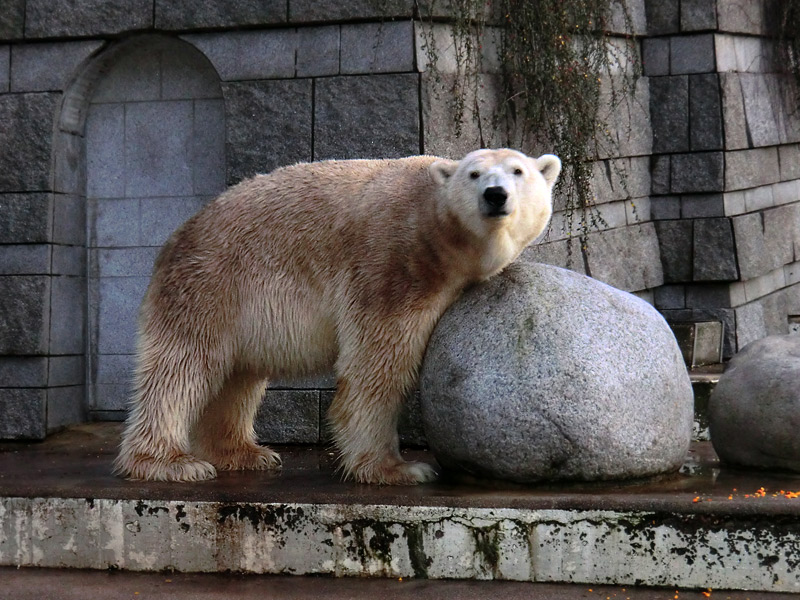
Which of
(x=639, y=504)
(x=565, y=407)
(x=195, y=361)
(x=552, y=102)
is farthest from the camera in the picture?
(x=552, y=102)

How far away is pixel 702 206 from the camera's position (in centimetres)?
811

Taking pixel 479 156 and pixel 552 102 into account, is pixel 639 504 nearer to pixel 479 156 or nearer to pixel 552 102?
pixel 479 156

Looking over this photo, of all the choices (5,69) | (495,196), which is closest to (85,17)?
(5,69)

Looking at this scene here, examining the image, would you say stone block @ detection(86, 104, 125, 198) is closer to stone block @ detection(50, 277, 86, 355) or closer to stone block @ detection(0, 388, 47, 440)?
stone block @ detection(50, 277, 86, 355)

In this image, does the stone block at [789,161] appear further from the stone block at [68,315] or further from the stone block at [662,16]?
the stone block at [68,315]

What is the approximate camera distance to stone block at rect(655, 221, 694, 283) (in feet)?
26.8

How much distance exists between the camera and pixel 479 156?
4.46 meters

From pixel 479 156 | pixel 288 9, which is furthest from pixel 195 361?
pixel 288 9

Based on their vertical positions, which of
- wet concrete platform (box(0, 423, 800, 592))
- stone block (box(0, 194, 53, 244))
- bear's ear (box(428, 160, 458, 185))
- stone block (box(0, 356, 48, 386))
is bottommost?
wet concrete platform (box(0, 423, 800, 592))

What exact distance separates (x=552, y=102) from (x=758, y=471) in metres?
3.07

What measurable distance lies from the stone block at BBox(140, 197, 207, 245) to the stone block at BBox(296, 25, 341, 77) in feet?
4.09

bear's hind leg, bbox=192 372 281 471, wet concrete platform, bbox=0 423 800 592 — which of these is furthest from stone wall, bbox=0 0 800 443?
wet concrete platform, bbox=0 423 800 592

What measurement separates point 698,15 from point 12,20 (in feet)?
16.2

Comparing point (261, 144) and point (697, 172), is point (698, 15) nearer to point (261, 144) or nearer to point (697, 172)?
point (697, 172)
